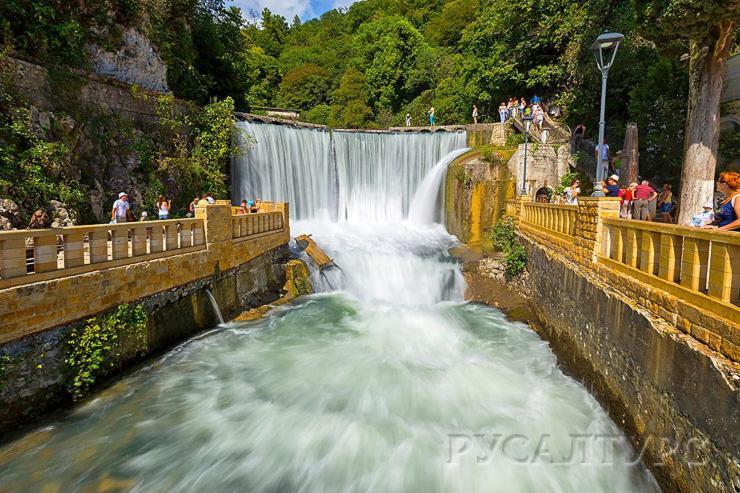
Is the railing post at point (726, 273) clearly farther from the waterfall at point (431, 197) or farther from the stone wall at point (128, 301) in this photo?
the waterfall at point (431, 197)

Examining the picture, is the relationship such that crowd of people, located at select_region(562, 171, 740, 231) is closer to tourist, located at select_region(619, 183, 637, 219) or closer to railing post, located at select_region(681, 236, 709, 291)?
tourist, located at select_region(619, 183, 637, 219)

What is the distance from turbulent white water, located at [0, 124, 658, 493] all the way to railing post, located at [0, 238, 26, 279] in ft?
7.94

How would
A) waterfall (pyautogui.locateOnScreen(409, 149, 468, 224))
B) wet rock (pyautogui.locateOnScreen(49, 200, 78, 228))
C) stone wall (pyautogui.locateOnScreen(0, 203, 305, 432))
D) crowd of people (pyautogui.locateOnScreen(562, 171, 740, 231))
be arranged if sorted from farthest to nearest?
1. waterfall (pyautogui.locateOnScreen(409, 149, 468, 224))
2. wet rock (pyautogui.locateOnScreen(49, 200, 78, 228))
3. stone wall (pyautogui.locateOnScreen(0, 203, 305, 432))
4. crowd of people (pyautogui.locateOnScreen(562, 171, 740, 231))

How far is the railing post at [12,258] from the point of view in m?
5.41

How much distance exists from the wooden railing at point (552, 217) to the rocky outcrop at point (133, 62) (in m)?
14.7

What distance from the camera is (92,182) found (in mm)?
11633

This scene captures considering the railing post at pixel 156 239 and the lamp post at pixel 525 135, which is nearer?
the railing post at pixel 156 239

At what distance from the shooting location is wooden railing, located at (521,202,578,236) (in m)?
9.68

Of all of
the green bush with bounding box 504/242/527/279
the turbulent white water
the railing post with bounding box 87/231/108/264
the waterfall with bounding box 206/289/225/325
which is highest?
the railing post with bounding box 87/231/108/264

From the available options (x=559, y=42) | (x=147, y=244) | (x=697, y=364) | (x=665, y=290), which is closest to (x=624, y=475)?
(x=697, y=364)

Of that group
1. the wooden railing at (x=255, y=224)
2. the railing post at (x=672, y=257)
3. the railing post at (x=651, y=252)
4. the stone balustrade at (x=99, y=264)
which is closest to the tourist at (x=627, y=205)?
the railing post at (x=651, y=252)

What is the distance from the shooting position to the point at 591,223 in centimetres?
821

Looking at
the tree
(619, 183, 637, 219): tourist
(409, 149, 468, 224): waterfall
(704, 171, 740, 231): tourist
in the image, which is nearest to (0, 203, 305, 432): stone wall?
(704, 171, 740, 231): tourist

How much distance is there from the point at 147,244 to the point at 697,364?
890 centimetres
